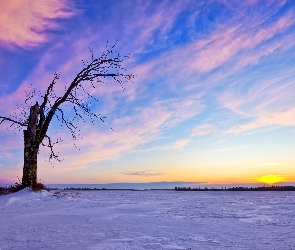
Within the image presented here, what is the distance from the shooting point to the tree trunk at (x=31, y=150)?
14.1 m

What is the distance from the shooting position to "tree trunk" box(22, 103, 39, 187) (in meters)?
14.1

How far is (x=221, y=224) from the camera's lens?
6480mm

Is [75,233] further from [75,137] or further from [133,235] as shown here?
[75,137]

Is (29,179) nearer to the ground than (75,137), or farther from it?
nearer to the ground

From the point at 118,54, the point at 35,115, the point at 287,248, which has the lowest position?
the point at 287,248

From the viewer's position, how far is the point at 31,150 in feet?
47.6

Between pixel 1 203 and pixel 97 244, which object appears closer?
pixel 97 244

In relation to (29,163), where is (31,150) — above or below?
above

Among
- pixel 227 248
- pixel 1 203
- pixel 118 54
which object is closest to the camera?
pixel 227 248

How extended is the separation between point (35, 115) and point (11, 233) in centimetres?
1058

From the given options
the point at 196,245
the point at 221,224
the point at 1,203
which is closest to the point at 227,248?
the point at 196,245

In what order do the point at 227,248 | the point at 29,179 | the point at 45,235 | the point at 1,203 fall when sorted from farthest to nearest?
the point at 29,179 < the point at 1,203 < the point at 45,235 < the point at 227,248

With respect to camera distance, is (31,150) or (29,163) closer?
(29,163)

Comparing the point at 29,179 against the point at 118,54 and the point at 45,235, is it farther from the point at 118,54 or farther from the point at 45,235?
the point at 45,235
